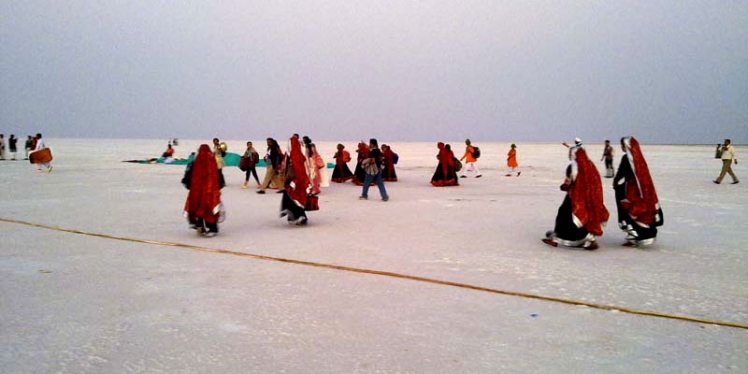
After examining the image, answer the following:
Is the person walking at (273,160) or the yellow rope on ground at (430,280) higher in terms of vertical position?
Result: the person walking at (273,160)

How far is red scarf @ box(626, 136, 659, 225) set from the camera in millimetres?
7773

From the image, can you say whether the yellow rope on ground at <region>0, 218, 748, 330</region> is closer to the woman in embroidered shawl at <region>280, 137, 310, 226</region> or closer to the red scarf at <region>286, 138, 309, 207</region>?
the woman in embroidered shawl at <region>280, 137, 310, 226</region>

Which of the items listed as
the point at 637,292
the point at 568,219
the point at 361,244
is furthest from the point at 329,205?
the point at 637,292

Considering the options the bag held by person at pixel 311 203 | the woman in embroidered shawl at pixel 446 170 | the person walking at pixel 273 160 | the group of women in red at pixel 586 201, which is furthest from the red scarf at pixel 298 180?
the woman in embroidered shawl at pixel 446 170

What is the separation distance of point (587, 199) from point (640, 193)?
824mm

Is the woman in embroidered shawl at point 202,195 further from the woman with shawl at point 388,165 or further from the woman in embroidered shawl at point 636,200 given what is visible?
the woman with shawl at point 388,165

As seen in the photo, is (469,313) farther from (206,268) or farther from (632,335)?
(206,268)

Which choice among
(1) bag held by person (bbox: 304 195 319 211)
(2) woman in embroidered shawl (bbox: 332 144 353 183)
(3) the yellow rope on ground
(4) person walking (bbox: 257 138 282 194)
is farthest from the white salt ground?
(2) woman in embroidered shawl (bbox: 332 144 353 183)

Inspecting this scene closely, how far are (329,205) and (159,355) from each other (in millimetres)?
9590

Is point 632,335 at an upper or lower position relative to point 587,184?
lower

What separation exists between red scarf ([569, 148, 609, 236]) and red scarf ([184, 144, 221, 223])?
5.51 m

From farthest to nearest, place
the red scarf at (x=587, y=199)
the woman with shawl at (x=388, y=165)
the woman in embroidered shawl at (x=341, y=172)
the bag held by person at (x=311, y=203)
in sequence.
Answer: the woman with shawl at (x=388, y=165) < the woman in embroidered shawl at (x=341, y=172) < the bag held by person at (x=311, y=203) < the red scarf at (x=587, y=199)

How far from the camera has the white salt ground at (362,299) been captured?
150 inches

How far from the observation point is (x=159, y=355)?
381cm
